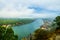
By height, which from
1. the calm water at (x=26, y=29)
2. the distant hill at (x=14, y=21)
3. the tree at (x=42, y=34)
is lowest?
the tree at (x=42, y=34)

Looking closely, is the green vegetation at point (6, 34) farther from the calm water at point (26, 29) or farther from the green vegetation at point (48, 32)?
the green vegetation at point (48, 32)

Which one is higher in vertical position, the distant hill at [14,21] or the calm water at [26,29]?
the distant hill at [14,21]

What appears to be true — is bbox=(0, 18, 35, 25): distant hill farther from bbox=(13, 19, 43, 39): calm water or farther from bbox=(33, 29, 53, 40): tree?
bbox=(33, 29, 53, 40): tree

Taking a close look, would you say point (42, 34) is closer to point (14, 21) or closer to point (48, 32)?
point (48, 32)

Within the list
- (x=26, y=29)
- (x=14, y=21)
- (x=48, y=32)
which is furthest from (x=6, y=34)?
(x=48, y=32)

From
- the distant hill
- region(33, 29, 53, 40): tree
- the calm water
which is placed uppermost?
the distant hill

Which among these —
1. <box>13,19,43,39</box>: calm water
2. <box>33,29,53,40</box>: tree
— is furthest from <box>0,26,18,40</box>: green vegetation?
<box>33,29,53,40</box>: tree

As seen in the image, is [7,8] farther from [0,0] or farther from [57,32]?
[57,32]

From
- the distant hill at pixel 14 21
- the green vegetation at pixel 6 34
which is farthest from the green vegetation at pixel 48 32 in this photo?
the green vegetation at pixel 6 34
